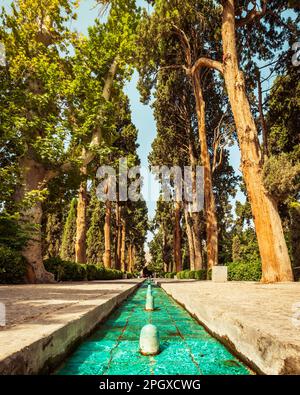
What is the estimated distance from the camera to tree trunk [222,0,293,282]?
969 centimetres

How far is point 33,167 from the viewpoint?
1340 centimetres

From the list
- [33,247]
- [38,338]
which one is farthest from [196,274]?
[38,338]

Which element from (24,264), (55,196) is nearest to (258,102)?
(55,196)

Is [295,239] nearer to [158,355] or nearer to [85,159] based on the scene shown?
[85,159]

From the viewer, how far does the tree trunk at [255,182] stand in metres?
9.69

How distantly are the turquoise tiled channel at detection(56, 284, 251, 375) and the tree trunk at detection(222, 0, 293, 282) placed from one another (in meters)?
6.20

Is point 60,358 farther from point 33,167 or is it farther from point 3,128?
point 33,167

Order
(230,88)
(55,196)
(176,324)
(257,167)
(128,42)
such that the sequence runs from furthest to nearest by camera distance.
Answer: (128,42), (55,196), (230,88), (257,167), (176,324)

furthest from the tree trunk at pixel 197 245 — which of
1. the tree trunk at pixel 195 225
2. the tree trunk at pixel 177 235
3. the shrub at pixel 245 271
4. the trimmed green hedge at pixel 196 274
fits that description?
the shrub at pixel 245 271

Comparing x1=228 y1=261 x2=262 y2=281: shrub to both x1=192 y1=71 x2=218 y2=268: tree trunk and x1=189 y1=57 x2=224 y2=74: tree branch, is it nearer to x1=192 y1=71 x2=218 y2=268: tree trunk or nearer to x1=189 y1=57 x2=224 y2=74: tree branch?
x1=192 y1=71 x2=218 y2=268: tree trunk

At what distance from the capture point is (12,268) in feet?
38.0

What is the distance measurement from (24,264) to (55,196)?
371cm

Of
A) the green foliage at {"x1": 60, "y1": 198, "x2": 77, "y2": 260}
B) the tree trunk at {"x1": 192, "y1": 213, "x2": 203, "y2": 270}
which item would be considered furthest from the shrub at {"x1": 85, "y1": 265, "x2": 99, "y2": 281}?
the green foliage at {"x1": 60, "y1": 198, "x2": 77, "y2": 260}
